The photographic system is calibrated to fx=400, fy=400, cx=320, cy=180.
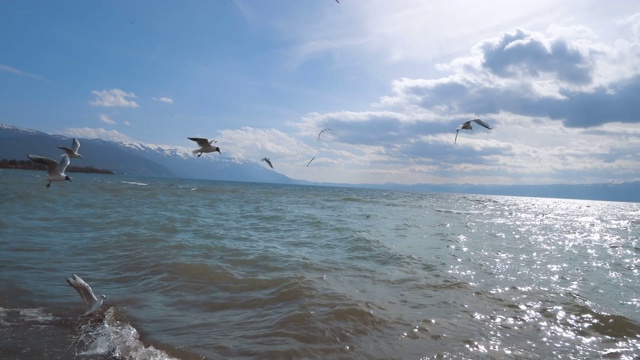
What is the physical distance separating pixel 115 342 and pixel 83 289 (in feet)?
3.41

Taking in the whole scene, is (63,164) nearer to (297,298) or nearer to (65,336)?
(65,336)

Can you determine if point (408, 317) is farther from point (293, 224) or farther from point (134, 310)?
point (293, 224)

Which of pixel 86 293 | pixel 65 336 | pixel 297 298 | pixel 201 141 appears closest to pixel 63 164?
pixel 201 141

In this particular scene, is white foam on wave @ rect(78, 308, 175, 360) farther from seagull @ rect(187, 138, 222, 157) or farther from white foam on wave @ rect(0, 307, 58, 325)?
seagull @ rect(187, 138, 222, 157)

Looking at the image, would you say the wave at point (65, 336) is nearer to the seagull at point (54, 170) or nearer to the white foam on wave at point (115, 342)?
→ the white foam on wave at point (115, 342)

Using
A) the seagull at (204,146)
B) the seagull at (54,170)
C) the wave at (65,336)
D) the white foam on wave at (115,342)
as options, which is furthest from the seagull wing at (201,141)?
the white foam on wave at (115,342)

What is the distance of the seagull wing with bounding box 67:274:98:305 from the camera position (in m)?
5.51

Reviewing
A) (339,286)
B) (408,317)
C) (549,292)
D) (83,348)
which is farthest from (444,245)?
(83,348)

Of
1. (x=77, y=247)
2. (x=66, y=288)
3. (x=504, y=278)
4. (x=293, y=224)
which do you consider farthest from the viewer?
(x=293, y=224)

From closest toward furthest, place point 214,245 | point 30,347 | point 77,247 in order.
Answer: point 30,347 → point 77,247 → point 214,245

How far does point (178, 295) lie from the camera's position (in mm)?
7328

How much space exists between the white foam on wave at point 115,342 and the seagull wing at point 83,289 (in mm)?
339

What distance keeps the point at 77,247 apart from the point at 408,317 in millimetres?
9289

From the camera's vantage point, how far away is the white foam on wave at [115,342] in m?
4.81
